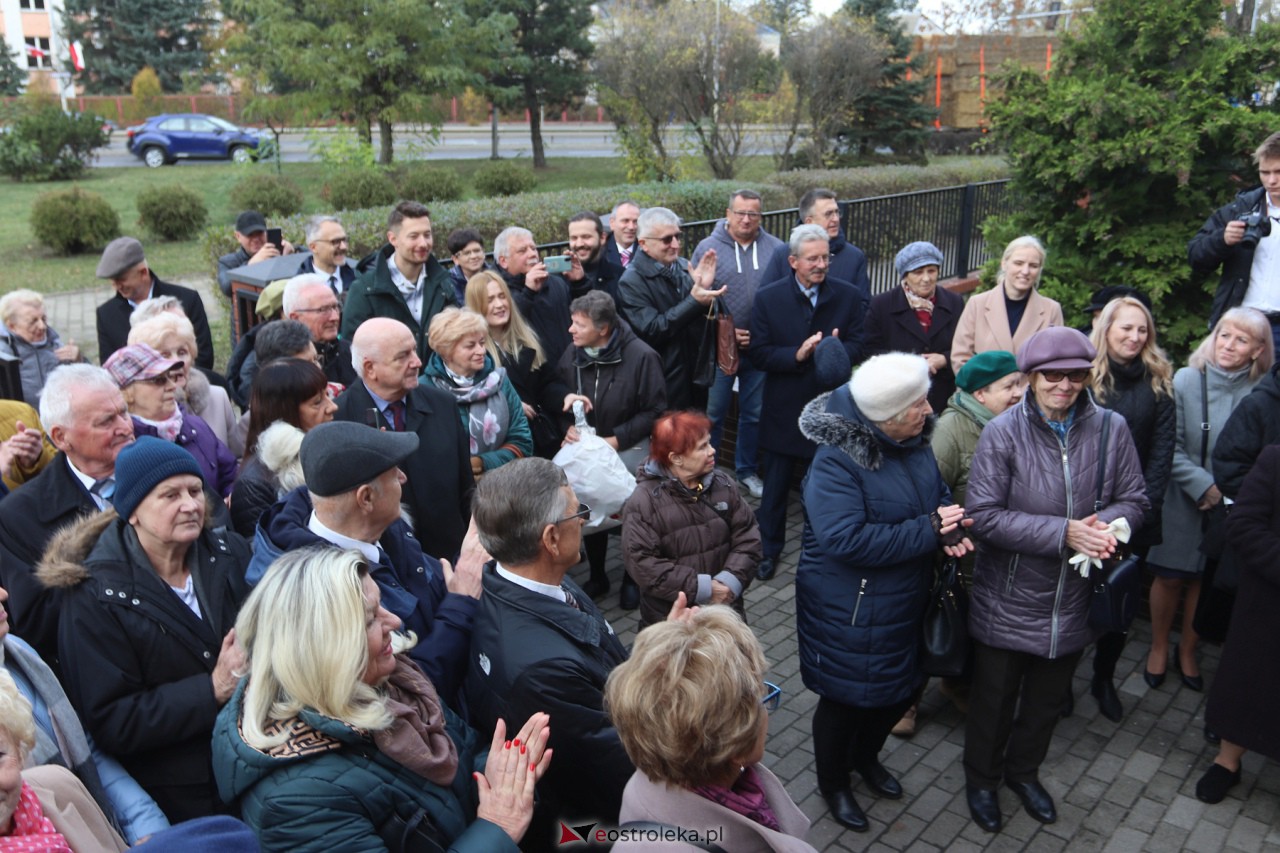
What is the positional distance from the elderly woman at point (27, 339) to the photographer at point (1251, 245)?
7.19 metres

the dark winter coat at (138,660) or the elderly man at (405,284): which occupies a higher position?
the elderly man at (405,284)

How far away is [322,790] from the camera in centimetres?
232

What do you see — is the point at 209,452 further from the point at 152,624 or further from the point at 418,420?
the point at 152,624

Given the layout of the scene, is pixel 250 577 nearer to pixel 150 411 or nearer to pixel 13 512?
pixel 13 512

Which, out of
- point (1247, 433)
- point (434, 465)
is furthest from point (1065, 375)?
point (434, 465)

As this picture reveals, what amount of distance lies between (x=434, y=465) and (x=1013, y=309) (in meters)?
3.72

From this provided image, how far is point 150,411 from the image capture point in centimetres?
433

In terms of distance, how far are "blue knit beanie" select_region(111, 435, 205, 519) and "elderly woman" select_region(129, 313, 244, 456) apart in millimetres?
1536

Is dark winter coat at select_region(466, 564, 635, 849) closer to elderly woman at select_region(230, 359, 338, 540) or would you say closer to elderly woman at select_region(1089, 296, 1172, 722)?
elderly woman at select_region(230, 359, 338, 540)

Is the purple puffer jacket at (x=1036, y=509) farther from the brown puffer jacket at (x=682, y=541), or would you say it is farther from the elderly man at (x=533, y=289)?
the elderly man at (x=533, y=289)

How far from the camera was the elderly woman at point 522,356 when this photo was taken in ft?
19.1

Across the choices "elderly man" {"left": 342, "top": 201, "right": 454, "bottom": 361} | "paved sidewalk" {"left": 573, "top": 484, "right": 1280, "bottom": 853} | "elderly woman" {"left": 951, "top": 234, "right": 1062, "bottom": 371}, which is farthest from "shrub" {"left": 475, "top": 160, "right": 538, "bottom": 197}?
"paved sidewalk" {"left": 573, "top": 484, "right": 1280, "bottom": 853}

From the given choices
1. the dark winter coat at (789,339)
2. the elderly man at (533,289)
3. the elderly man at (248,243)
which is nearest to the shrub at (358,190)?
the elderly man at (248,243)

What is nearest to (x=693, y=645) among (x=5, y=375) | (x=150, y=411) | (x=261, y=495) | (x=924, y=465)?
(x=924, y=465)
